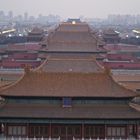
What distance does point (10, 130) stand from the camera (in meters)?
26.7

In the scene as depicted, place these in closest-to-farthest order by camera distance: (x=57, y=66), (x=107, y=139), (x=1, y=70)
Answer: (x=107, y=139)
(x=57, y=66)
(x=1, y=70)

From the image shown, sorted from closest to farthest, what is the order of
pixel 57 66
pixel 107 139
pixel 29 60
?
pixel 107 139
pixel 57 66
pixel 29 60

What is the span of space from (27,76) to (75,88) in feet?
8.00

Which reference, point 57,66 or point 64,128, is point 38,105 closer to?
point 64,128

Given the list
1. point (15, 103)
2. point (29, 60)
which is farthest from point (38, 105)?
point (29, 60)

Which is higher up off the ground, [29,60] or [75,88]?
[75,88]

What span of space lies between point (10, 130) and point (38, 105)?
1.74 metres

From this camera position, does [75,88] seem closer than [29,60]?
Yes

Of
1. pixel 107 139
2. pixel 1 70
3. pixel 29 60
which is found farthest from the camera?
pixel 29 60

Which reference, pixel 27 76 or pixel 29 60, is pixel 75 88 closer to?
pixel 27 76

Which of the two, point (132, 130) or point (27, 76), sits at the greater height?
point (27, 76)

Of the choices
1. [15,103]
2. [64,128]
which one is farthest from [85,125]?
[15,103]

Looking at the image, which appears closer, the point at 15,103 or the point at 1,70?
the point at 15,103

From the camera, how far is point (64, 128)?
26672 millimetres
